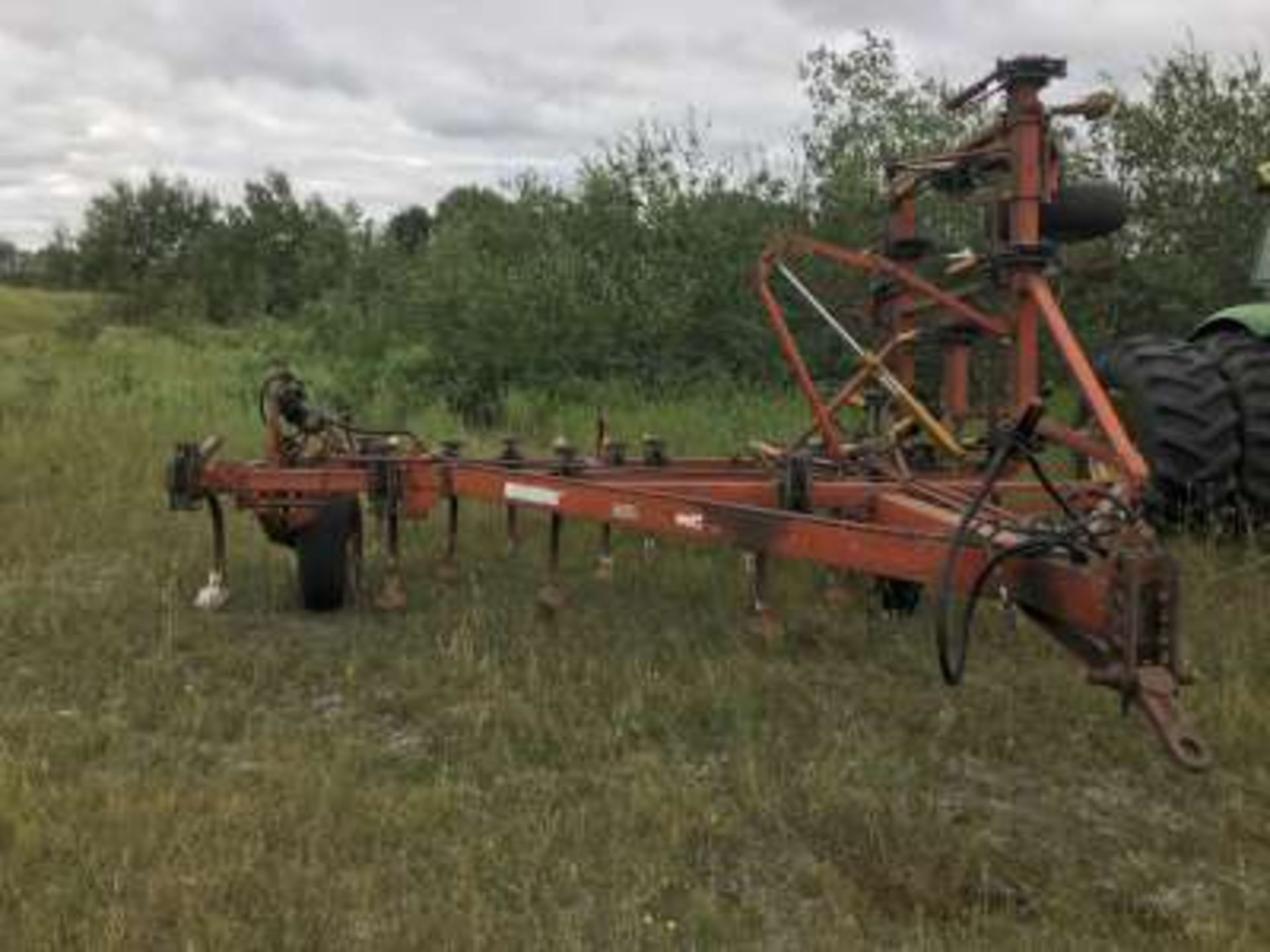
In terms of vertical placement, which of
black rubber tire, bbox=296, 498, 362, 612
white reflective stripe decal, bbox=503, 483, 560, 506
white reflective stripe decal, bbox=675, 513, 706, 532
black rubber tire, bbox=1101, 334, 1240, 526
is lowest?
black rubber tire, bbox=296, 498, 362, 612

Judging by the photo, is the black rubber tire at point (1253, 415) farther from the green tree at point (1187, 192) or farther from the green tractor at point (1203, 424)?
the green tree at point (1187, 192)

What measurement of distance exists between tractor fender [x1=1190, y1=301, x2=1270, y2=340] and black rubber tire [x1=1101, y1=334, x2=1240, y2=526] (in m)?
0.37

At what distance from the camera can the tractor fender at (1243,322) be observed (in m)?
6.12

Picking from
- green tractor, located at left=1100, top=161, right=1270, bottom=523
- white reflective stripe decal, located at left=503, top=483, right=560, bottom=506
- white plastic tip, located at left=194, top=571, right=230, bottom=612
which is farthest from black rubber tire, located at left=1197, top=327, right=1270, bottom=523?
white plastic tip, located at left=194, top=571, right=230, bottom=612

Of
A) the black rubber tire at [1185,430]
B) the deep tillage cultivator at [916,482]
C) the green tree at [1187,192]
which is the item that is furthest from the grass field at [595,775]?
the green tree at [1187,192]

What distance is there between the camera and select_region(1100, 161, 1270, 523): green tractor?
562 cm

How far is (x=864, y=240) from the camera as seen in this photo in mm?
11945

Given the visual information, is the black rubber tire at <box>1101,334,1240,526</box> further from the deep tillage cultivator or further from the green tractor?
the deep tillage cultivator

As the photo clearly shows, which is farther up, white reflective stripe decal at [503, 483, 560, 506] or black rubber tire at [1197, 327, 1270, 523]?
black rubber tire at [1197, 327, 1270, 523]

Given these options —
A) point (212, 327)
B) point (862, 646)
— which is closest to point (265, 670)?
point (862, 646)

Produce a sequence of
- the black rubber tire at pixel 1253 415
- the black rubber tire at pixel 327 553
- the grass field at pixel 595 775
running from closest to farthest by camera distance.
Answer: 1. the grass field at pixel 595 775
2. the black rubber tire at pixel 327 553
3. the black rubber tire at pixel 1253 415

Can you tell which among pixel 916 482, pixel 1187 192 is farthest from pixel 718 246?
pixel 916 482

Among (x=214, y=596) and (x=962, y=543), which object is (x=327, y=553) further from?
(x=962, y=543)

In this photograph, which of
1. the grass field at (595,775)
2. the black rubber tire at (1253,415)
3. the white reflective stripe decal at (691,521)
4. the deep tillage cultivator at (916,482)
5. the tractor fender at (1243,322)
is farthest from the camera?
the tractor fender at (1243,322)
